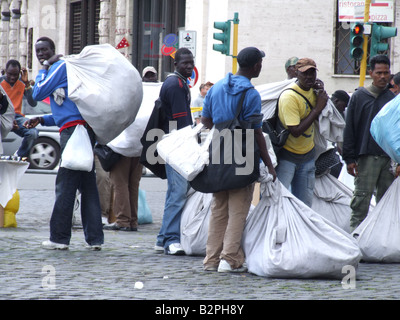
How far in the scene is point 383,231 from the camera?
802 centimetres

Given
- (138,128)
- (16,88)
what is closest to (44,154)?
(16,88)

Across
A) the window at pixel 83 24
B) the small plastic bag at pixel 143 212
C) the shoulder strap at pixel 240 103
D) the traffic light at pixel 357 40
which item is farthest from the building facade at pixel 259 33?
the shoulder strap at pixel 240 103

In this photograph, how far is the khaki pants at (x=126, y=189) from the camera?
1043 cm

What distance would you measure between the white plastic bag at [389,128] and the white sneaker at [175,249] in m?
1.88

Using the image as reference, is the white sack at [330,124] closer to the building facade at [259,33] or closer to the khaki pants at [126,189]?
the khaki pants at [126,189]

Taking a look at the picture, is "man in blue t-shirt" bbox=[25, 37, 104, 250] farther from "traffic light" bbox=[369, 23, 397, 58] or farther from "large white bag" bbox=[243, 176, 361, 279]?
"traffic light" bbox=[369, 23, 397, 58]

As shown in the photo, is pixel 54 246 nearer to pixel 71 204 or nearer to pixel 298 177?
pixel 71 204

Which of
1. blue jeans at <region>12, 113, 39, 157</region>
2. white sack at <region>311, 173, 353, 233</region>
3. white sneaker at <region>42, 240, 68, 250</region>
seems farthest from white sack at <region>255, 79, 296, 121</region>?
blue jeans at <region>12, 113, 39, 157</region>

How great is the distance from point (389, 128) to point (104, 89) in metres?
2.33

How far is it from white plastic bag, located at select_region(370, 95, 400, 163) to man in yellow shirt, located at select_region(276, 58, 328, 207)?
50 centimetres

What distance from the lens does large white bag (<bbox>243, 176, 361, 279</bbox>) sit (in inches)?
272

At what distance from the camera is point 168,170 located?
327 inches

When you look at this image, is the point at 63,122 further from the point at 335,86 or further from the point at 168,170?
the point at 335,86
